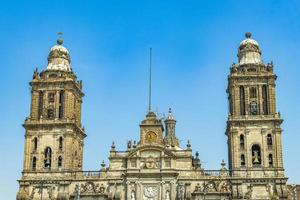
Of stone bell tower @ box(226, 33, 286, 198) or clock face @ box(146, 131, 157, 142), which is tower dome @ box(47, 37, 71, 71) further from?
stone bell tower @ box(226, 33, 286, 198)

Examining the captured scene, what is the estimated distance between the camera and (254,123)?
198 feet

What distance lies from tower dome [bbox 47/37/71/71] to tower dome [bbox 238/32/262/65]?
19410mm

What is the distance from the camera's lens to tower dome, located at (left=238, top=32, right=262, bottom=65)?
63062 millimetres

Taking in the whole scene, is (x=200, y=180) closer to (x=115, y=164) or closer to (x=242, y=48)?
(x=115, y=164)

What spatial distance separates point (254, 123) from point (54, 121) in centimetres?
2124

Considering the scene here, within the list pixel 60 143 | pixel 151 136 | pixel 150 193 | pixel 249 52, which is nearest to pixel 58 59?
pixel 60 143

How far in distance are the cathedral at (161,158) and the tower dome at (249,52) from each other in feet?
0.36

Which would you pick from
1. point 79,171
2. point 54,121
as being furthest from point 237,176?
point 54,121

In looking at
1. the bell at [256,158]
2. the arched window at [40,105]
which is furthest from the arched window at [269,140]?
the arched window at [40,105]

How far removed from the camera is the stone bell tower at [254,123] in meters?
59.0

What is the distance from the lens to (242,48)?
2520 inches

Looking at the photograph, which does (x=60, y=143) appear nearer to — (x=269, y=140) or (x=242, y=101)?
(x=242, y=101)

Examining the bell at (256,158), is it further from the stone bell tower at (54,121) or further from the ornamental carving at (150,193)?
the stone bell tower at (54,121)

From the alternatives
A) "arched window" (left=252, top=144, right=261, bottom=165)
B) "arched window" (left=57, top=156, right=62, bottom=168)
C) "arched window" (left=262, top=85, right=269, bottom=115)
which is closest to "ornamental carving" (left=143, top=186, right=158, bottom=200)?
"arched window" (left=57, top=156, right=62, bottom=168)
